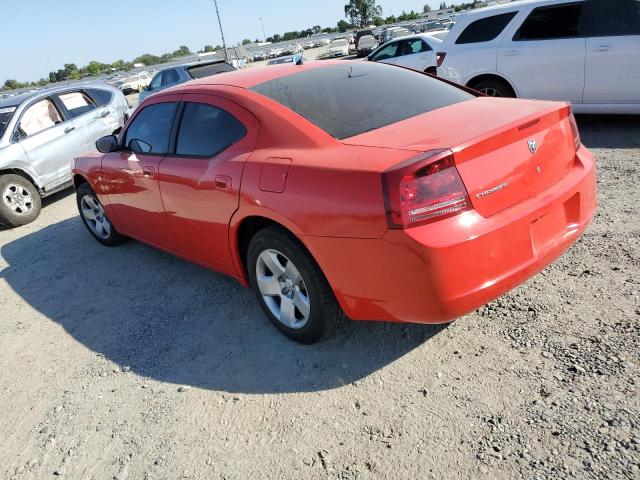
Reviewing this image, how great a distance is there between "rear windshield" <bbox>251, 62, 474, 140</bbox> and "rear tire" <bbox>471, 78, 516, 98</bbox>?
416 centimetres

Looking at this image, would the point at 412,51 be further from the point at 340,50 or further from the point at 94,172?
the point at 340,50

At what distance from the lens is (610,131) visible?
267 inches

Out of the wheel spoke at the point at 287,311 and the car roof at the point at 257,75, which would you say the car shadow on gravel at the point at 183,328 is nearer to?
Result: the wheel spoke at the point at 287,311

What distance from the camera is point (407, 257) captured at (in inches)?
94.7

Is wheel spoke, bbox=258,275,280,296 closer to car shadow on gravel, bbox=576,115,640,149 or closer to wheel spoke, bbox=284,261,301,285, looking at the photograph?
wheel spoke, bbox=284,261,301,285

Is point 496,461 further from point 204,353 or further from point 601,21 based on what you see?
point 601,21

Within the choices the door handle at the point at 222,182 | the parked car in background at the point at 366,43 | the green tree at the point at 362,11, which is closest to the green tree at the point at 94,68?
the green tree at the point at 362,11

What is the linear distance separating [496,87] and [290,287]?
5707mm

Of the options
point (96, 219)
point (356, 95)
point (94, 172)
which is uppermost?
point (356, 95)

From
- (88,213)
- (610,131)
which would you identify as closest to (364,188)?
(88,213)

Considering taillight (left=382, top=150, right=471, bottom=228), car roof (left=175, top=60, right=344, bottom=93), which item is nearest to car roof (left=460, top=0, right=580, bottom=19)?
car roof (left=175, top=60, right=344, bottom=93)

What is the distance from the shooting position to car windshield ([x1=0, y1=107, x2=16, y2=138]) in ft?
24.9

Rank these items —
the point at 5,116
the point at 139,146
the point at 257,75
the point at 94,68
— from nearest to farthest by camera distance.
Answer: the point at 257,75, the point at 139,146, the point at 5,116, the point at 94,68

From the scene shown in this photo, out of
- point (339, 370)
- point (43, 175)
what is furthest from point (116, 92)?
point (339, 370)
